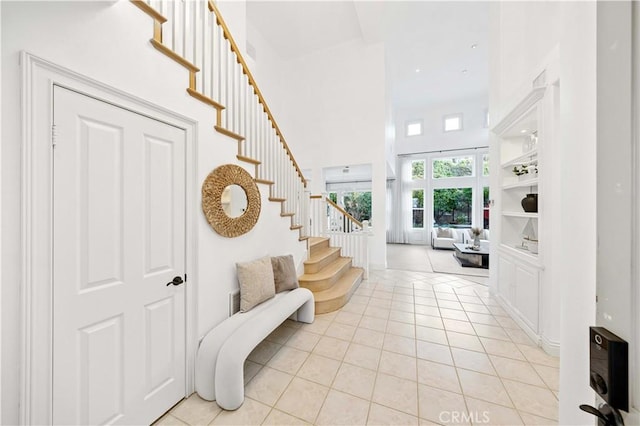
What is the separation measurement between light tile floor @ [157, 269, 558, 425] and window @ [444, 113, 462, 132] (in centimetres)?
753

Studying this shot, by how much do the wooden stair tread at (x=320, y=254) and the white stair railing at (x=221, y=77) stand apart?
969mm

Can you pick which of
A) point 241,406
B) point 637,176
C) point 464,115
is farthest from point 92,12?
point 464,115

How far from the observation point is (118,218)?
57.3 inches

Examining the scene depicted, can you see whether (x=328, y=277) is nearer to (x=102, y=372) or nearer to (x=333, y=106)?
(x=102, y=372)

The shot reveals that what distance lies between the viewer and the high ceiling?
481 cm

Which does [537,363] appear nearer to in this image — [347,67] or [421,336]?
[421,336]

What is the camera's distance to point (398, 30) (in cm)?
530

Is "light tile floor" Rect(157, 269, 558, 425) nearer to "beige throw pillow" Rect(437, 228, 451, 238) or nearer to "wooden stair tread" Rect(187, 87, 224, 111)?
"wooden stair tread" Rect(187, 87, 224, 111)

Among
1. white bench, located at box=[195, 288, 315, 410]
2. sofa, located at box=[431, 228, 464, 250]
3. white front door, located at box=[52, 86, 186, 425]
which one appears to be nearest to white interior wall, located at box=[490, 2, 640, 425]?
white bench, located at box=[195, 288, 315, 410]

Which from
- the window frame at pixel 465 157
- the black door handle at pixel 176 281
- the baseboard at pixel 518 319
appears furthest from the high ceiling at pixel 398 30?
the black door handle at pixel 176 281

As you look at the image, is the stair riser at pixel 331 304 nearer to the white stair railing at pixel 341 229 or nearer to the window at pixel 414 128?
the white stair railing at pixel 341 229

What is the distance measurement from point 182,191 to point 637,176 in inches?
85.3

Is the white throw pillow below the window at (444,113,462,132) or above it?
below

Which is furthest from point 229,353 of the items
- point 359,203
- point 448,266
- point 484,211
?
point 484,211
